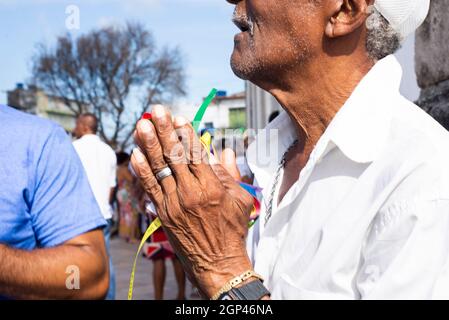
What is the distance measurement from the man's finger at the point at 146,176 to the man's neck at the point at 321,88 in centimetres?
45

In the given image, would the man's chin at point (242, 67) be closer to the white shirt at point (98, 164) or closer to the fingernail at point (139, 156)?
the fingernail at point (139, 156)

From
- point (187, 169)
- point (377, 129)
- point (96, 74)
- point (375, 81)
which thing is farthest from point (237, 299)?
point (96, 74)

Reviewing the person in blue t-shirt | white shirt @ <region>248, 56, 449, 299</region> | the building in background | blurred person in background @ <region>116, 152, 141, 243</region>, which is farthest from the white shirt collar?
the building in background

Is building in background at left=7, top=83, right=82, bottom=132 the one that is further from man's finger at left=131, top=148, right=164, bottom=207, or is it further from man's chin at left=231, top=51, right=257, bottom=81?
man's finger at left=131, top=148, right=164, bottom=207

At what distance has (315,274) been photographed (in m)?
1.29

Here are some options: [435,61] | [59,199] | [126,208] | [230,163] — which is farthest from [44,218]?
A: [126,208]

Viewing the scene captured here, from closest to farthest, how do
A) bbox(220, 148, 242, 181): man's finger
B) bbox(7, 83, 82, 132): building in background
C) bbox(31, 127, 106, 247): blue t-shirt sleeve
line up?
bbox(220, 148, 242, 181): man's finger < bbox(31, 127, 106, 247): blue t-shirt sleeve < bbox(7, 83, 82, 132): building in background

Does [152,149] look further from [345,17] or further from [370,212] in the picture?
[345,17]

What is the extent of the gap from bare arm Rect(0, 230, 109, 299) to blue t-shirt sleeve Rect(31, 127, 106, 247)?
0.04m

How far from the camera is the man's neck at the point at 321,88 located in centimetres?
157

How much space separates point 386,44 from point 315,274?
64 centimetres

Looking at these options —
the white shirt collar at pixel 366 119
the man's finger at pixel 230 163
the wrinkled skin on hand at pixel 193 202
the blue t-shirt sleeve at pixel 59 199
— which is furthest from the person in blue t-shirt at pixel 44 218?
the white shirt collar at pixel 366 119

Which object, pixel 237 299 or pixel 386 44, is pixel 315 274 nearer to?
pixel 237 299

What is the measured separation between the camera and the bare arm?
188 cm
